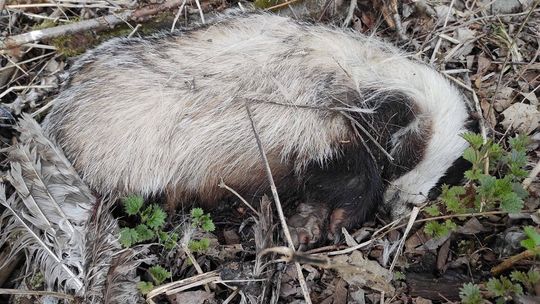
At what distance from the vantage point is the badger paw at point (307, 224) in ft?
10.4

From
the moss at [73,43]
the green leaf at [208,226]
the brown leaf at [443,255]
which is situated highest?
the moss at [73,43]

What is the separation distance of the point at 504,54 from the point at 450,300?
1885mm

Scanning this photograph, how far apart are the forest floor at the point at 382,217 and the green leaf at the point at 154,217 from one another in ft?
0.45

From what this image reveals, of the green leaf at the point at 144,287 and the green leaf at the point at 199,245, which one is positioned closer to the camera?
the green leaf at the point at 144,287

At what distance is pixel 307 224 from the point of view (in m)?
3.20

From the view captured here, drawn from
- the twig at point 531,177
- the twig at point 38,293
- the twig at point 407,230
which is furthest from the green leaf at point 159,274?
the twig at point 531,177

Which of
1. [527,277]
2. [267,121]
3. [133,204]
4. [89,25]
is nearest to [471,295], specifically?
[527,277]

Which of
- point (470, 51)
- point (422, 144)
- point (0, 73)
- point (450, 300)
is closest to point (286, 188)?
point (422, 144)

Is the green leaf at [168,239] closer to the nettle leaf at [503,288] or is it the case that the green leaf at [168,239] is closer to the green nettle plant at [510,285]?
the green nettle plant at [510,285]

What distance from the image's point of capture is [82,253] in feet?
9.57

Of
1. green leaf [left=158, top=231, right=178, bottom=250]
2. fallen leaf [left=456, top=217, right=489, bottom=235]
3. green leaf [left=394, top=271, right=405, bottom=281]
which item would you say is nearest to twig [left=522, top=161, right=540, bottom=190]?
fallen leaf [left=456, top=217, right=489, bottom=235]

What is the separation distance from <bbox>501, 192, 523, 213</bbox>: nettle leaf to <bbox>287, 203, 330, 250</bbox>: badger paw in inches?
38.7

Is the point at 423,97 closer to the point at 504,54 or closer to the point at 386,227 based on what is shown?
the point at 386,227

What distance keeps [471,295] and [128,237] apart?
5.77ft
